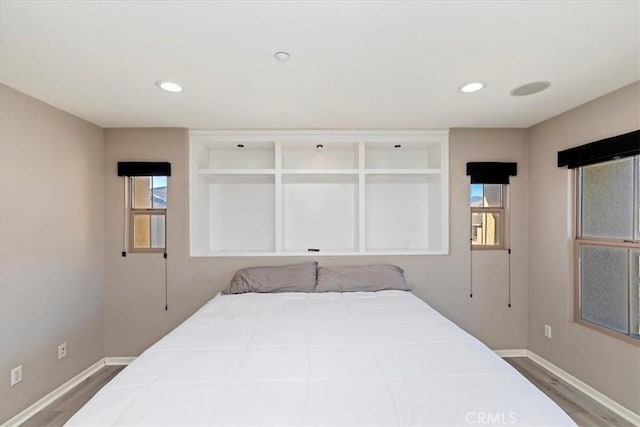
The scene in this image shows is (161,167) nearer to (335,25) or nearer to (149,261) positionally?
(149,261)

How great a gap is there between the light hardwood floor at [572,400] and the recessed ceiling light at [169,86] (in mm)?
3727

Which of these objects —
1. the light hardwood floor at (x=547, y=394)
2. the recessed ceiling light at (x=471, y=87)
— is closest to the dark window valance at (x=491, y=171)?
the recessed ceiling light at (x=471, y=87)

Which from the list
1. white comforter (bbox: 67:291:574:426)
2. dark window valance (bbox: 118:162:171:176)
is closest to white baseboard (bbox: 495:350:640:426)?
white comforter (bbox: 67:291:574:426)

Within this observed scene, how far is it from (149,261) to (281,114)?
204 cm

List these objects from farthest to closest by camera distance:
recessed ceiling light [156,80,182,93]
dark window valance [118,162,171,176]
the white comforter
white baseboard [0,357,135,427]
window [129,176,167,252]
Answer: window [129,176,167,252]
dark window valance [118,162,171,176]
white baseboard [0,357,135,427]
recessed ceiling light [156,80,182,93]
the white comforter

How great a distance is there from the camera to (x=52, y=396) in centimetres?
251

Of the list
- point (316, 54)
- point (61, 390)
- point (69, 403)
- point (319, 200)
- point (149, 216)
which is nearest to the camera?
point (316, 54)

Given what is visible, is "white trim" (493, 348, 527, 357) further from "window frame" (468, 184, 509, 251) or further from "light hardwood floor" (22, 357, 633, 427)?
"window frame" (468, 184, 509, 251)

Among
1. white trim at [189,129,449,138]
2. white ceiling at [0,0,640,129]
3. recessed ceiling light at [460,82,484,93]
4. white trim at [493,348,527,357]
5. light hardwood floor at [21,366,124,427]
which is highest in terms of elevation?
recessed ceiling light at [460,82,484,93]

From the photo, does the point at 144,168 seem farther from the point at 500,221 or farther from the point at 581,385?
the point at 581,385

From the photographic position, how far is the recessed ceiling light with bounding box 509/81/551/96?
→ 2.15 metres

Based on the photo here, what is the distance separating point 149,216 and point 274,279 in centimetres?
155

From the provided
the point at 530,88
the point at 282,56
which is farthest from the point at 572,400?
the point at 282,56

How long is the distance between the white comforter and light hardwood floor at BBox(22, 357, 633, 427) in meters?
1.44
